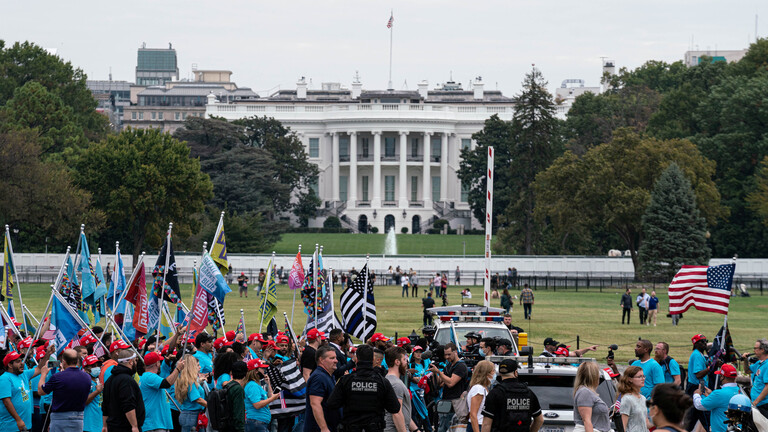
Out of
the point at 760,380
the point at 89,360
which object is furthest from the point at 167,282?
the point at 760,380

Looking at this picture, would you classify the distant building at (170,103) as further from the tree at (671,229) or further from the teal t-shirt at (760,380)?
the teal t-shirt at (760,380)

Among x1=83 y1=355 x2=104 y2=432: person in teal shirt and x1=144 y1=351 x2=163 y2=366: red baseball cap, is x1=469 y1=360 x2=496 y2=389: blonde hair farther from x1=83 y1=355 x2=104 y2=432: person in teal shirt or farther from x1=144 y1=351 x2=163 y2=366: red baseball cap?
x1=83 y1=355 x2=104 y2=432: person in teal shirt

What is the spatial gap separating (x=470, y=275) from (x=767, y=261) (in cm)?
1675

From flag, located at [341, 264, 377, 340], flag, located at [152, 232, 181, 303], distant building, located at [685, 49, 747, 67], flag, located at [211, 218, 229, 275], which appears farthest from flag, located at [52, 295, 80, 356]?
distant building, located at [685, 49, 747, 67]

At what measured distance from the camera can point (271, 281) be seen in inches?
852

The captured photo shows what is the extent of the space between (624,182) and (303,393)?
53335 mm

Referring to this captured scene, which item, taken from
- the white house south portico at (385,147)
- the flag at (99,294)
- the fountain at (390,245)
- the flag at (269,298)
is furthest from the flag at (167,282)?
the white house south portico at (385,147)

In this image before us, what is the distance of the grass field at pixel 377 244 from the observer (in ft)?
282

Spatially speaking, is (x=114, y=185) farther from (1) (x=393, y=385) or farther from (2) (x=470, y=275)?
(1) (x=393, y=385)

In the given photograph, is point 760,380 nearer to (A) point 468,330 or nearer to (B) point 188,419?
(B) point 188,419

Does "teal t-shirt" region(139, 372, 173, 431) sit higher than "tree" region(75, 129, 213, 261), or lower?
lower

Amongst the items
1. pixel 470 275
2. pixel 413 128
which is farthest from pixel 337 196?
pixel 470 275

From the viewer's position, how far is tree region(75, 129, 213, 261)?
63.0 m

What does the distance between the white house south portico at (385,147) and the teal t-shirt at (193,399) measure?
10346 cm
